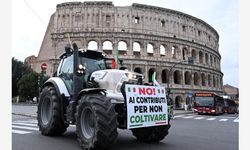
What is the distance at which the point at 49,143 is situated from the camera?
6582mm

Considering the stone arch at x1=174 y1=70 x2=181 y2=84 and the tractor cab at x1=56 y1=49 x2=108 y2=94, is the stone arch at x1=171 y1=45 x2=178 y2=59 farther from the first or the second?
the tractor cab at x1=56 y1=49 x2=108 y2=94

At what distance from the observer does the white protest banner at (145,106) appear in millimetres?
5730

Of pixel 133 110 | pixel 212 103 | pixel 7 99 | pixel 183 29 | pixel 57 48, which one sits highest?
pixel 183 29

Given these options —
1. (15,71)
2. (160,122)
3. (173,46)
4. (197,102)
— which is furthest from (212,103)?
(15,71)

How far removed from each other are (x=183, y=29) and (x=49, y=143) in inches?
1935

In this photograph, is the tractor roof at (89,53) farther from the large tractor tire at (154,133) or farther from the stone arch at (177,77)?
the stone arch at (177,77)

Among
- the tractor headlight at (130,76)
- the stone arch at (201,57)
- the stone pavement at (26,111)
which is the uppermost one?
the stone arch at (201,57)

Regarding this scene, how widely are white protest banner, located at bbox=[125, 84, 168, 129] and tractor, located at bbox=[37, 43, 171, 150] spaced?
0.14 m

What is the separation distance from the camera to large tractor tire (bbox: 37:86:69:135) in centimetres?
716

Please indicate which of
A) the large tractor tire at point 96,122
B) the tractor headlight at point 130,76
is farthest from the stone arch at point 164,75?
the large tractor tire at point 96,122

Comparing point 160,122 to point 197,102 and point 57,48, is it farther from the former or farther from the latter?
point 57,48

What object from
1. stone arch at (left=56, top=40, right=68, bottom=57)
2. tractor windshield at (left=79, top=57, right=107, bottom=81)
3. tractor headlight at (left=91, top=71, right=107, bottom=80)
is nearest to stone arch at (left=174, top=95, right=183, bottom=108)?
stone arch at (left=56, top=40, right=68, bottom=57)

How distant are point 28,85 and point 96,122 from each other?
48403mm

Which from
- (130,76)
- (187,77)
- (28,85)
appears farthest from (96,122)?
(187,77)
